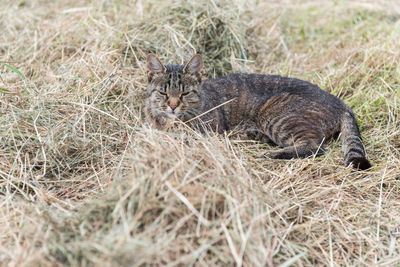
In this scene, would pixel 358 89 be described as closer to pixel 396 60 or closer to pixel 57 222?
pixel 396 60

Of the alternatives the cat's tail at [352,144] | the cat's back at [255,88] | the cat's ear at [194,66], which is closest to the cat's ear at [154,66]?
the cat's ear at [194,66]

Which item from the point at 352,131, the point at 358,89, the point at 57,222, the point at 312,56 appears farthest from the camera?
the point at 312,56

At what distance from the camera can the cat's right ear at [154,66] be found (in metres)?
3.52

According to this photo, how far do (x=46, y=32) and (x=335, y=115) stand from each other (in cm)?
351

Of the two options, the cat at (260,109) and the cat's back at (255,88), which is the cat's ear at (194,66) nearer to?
the cat at (260,109)

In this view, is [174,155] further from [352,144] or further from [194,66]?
[352,144]

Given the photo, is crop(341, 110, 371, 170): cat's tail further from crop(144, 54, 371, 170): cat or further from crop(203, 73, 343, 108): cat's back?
crop(203, 73, 343, 108): cat's back

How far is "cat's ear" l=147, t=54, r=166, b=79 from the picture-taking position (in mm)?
3523

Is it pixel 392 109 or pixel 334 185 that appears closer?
pixel 334 185

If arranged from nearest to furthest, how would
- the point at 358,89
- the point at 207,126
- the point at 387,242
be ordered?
the point at 387,242
the point at 207,126
the point at 358,89

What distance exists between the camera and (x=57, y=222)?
2191 millimetres

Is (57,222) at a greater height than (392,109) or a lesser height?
greater

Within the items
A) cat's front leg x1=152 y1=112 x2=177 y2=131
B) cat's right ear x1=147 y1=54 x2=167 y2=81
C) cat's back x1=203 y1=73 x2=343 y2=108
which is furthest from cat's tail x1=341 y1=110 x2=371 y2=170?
cat's right ear x1=147 y1=54 x2=167 y2=81

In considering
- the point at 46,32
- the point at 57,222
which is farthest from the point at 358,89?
the point at 46,32
